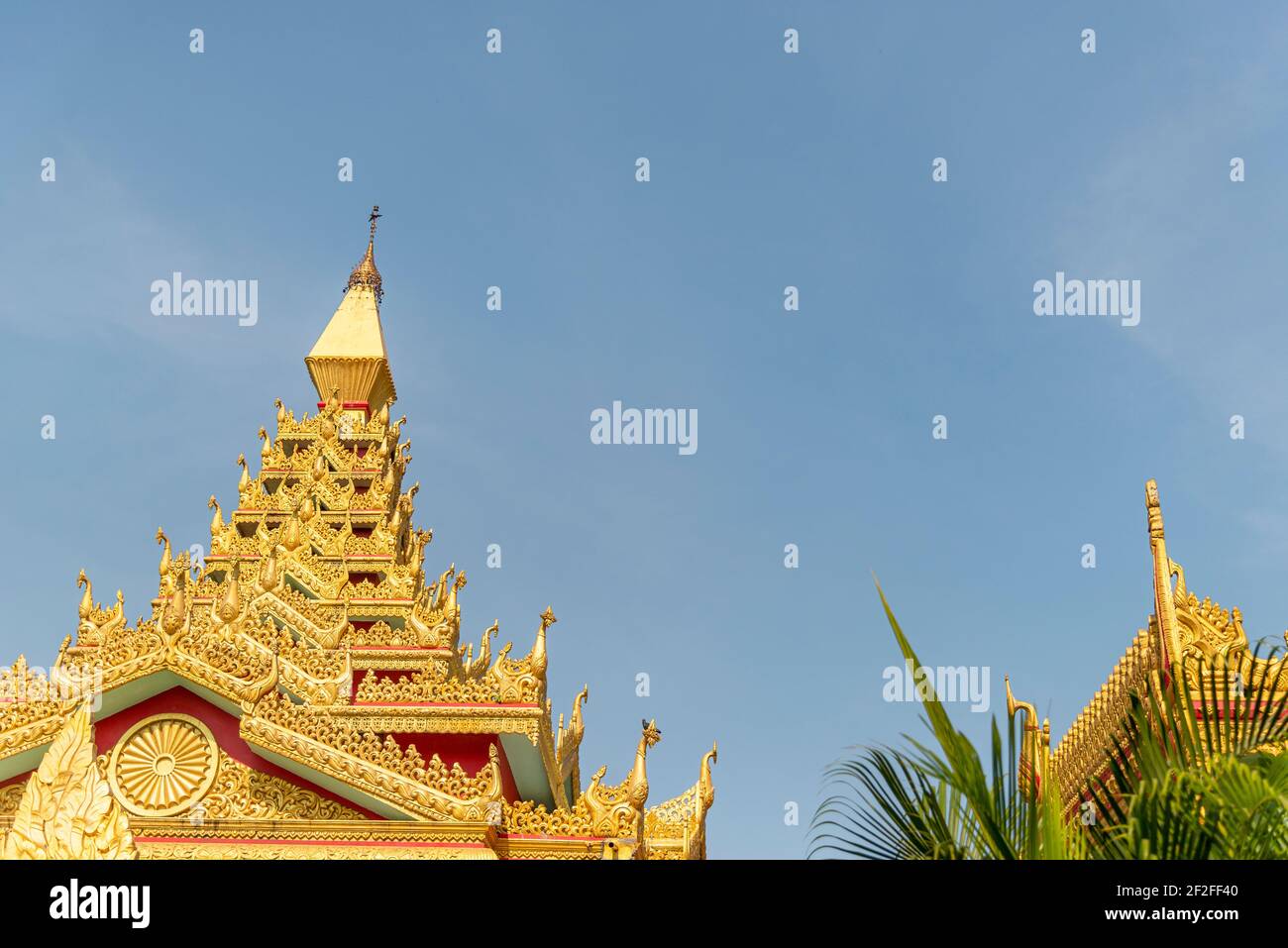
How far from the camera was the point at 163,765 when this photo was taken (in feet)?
53.3

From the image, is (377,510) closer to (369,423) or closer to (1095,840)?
(369,423)

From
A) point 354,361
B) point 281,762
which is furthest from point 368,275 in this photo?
point 281,762

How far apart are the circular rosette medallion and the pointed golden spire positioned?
22.6 m

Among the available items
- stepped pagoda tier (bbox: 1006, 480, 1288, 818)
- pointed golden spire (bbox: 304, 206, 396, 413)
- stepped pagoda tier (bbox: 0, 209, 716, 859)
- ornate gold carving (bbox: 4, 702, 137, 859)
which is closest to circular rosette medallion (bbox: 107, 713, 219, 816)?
stepped pagoda tier (bbox: 0, 209, 716, 859)

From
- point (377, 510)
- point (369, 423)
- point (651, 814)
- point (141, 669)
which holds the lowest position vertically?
point (651, 814)

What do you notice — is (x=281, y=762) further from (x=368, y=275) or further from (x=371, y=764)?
(x=368, y=275)

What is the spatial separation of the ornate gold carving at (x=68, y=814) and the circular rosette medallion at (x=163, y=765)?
3.85 m

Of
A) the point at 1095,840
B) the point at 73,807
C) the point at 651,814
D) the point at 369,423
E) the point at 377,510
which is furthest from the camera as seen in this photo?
the point at 369,423

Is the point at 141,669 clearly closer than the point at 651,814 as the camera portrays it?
Yes

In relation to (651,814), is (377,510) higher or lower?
higher
